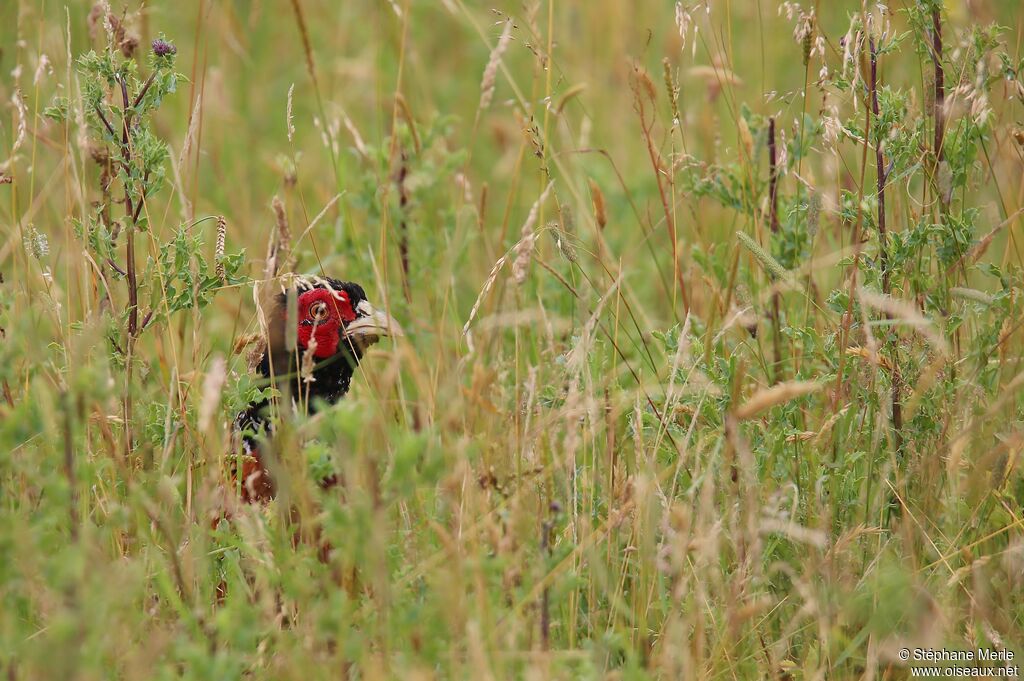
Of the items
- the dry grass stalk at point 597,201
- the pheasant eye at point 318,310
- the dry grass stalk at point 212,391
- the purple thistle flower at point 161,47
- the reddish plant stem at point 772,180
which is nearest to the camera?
the dry grass stalk at point 212,391

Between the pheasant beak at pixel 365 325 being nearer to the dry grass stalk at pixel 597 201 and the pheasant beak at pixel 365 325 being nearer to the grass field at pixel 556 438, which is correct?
the grass field at pixel 556 438

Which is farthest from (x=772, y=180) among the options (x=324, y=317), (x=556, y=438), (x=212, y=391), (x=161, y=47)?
(x=212, y=391)

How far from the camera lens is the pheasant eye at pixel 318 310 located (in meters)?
3.58

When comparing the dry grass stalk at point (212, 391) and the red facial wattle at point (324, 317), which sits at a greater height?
the dry grass stalk at point (212, 391)

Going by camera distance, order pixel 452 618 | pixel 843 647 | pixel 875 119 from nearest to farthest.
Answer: pixel 452 618 → pixel 843 647 → pixel 875 119

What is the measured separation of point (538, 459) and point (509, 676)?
28.0 inches

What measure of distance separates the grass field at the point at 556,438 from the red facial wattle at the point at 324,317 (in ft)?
0.59

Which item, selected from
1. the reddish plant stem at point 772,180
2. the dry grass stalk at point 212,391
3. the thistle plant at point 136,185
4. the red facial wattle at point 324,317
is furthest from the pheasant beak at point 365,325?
the dry grass stalk at point 212,391

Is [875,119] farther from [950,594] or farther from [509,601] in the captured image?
[509,601]

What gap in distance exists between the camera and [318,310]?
3.61 m

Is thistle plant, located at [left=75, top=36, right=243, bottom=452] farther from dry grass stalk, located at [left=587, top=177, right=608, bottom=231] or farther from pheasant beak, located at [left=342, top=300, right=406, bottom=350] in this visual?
dry grass stalk, located at [left=587, top=177, right=608, bottom=231]

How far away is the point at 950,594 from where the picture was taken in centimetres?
275

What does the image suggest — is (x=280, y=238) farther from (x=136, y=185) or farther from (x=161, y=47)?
(x=161, y=47)

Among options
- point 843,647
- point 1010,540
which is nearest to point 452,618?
point 843,647
